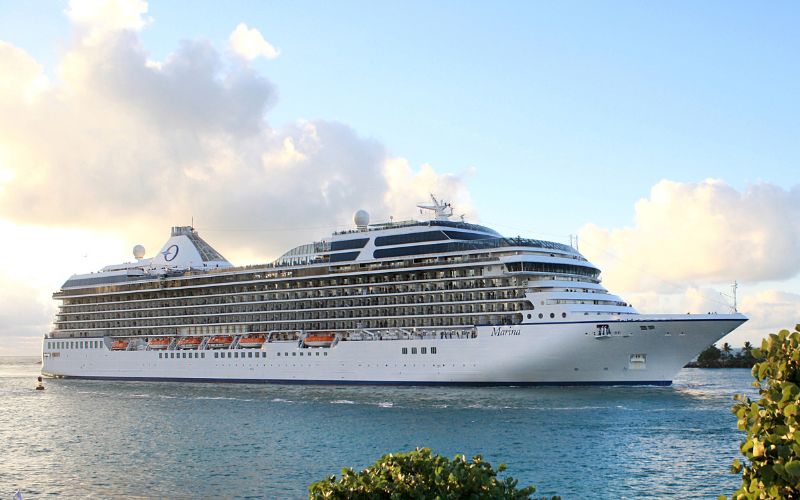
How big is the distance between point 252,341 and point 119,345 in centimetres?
2244

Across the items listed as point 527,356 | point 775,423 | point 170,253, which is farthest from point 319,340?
point 775,423

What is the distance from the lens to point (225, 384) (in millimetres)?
75562

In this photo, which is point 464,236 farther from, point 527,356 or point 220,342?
point 220,342

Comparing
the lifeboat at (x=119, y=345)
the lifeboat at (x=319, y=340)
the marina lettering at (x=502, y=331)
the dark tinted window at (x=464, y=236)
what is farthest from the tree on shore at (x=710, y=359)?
the lifeboat at (x=119, y=345)

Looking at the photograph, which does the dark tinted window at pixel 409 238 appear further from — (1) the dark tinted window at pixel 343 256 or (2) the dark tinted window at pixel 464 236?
(1) the dark tinted window at pixel 343 256

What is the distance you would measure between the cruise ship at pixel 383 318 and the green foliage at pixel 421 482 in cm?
4730

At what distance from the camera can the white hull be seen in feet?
185

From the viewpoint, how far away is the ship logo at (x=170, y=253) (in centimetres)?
9325

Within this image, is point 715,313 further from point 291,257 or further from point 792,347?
point 792,347

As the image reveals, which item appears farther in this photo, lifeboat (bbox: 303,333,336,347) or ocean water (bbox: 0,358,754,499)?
lifeboat (bbox: 303,333,336,347)

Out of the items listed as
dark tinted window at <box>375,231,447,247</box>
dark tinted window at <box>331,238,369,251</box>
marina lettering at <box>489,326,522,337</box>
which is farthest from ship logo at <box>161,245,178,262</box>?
marina lettering at <box>489,326,522,337</box>

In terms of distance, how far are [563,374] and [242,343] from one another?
34534mm

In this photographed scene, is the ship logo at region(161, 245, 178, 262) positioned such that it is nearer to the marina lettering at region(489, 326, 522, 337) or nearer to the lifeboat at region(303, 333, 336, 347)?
the lifeboat at region(303, 333, 336, 347)

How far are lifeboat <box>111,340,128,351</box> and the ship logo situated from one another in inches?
456
